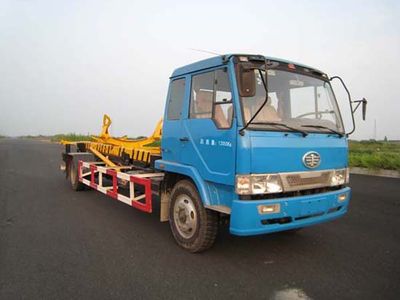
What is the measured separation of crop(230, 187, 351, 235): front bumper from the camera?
3777mm

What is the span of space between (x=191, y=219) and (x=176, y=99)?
1770mm

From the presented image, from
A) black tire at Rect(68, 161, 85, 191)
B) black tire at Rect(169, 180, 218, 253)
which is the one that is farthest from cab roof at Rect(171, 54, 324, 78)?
black tire at Rect(68, 161, 85, 191)

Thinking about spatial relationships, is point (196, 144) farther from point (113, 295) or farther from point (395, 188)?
point (395, 188)

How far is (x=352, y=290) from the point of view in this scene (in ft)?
11.6

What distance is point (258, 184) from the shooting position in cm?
386

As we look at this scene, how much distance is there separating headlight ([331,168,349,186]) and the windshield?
0.56m

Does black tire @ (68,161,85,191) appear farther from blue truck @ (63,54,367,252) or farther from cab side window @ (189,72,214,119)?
cab side window @ (189,72,214,119)

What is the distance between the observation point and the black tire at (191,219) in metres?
4.33

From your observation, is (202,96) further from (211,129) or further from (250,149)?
(250,149)

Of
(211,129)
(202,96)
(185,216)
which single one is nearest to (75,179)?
(185,216)

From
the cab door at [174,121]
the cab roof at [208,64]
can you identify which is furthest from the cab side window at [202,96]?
the cab door at [174,121]

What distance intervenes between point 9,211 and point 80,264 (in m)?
3.30

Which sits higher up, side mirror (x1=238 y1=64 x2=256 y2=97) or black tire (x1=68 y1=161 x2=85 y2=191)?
side mirror (x1=238 y1=64 x2=256 y2=97)

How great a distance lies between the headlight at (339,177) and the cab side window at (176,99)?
224 centimetres
